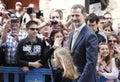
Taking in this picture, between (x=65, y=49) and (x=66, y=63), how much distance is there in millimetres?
237

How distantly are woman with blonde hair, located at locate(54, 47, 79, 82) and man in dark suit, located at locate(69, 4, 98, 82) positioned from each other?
0.26 ft

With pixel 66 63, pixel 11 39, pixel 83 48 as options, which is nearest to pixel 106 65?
pixel 83 48

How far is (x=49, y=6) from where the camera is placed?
13883 millimetres


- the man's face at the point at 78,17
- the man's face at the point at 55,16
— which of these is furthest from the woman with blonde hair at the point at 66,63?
the man's face at the point at 55,16

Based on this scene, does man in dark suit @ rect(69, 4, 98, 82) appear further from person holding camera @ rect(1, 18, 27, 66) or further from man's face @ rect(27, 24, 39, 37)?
person holding camera @ rect(1, 18, 27, 66)

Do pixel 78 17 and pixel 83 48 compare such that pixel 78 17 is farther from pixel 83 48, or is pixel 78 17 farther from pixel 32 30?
pixel 32 30

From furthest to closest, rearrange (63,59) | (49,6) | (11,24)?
(49,6), (11,24), (63,59)

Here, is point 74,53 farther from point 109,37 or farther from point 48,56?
point 109,37

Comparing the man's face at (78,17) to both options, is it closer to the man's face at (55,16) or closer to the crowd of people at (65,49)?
the crowd of people at (65,49)

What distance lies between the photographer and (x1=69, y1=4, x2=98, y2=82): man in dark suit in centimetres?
530

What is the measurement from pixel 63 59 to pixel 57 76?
0.75m

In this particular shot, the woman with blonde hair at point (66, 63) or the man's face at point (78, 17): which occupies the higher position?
the man's face at point (78, 17)

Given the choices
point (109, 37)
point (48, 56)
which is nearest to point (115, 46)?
point (109, 37)

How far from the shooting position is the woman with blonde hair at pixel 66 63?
5391mm
